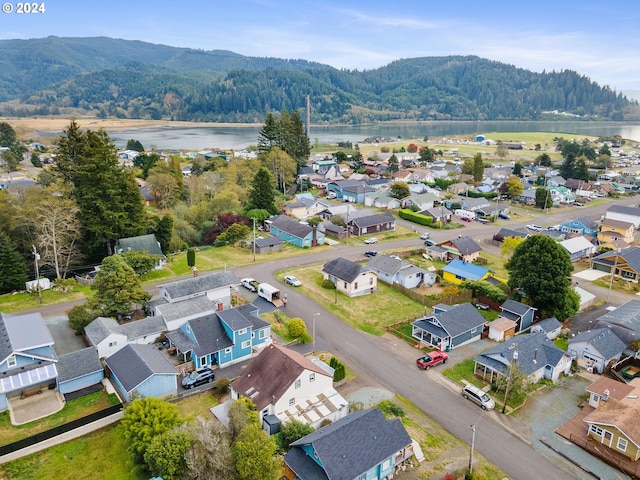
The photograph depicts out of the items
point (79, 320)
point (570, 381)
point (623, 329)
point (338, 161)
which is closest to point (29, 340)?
point (79, 320)

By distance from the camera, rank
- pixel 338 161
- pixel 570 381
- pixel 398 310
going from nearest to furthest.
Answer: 1. pixel 570 381
2. pixel 398 310
3. pixel 338 161

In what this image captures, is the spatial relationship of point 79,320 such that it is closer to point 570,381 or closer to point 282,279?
point 282,279

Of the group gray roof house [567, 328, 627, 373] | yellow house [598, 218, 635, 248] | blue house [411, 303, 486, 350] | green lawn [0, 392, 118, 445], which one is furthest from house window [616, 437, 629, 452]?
yellow house [598, 218, 635, 248]

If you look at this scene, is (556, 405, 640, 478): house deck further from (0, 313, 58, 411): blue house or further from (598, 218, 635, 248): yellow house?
(598, 218, 635, 248): yellow house

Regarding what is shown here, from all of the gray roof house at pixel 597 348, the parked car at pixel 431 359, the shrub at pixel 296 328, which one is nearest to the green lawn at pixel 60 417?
the shrub at pixel 296 328

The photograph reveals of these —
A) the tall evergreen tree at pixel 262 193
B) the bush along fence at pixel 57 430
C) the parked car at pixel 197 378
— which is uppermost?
the tall evergreen tree at pixel 262 193

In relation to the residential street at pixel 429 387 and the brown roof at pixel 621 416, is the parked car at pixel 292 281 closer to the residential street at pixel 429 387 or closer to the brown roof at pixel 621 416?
the residential street at pixel 429 387
